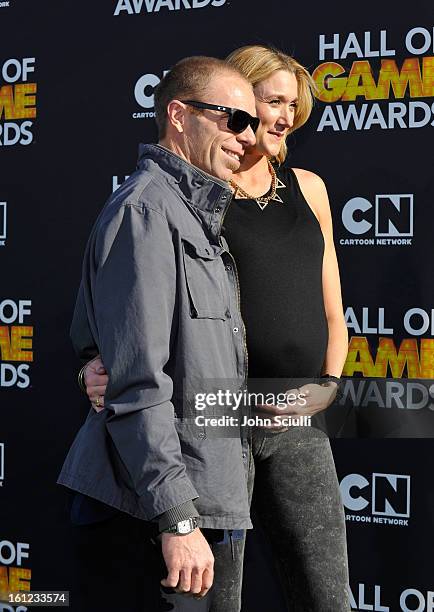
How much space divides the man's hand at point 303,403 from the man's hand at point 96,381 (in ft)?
1.38

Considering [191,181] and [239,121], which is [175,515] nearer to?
[191,181]

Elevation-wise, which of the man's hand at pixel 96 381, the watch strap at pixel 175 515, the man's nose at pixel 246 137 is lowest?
the watch strap at pixel 175 515

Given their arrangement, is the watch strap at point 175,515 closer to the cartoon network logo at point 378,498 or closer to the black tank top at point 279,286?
the black tank top at point 279,286

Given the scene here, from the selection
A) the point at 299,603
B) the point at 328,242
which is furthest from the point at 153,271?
the point at 299,603

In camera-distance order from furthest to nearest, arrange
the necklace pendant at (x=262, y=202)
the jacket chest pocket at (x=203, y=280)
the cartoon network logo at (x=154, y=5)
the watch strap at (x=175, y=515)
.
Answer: the cartoon network logo at (x=154, y=5)
the necklace pendant at (x=262, y=202)
the jacket chest pocket at (x=203, y=280)
the watch strap at (x=175, y=515)

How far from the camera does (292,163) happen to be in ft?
9.33

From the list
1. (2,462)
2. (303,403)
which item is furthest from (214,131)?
(2,462)

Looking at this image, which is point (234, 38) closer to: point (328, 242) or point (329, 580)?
point (328, 242)

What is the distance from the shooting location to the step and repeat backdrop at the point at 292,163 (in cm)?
266

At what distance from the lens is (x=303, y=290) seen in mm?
2061

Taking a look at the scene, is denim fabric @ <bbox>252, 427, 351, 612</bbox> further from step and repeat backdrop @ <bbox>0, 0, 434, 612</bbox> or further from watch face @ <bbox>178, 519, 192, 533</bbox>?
step and repeat backdrop @ <bbox>0, 0, 434, 612</bbox>

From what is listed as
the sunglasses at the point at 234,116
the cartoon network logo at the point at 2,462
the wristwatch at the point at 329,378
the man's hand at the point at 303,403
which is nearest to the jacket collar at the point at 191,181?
the sunglasses at the point at 234,116

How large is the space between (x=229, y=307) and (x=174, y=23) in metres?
1.54

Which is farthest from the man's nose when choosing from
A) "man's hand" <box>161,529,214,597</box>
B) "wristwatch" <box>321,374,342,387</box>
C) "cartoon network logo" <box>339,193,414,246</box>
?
"cartoon network logo" <box>339,193,414,246</box>
